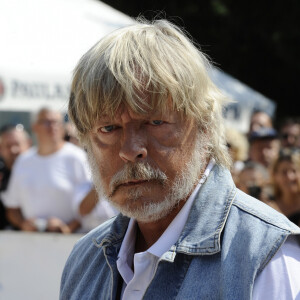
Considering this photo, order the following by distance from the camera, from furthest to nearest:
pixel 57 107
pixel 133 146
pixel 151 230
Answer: pixel 57 107, pixel 151 230, pixel 133 146

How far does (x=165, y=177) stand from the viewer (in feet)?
5.81

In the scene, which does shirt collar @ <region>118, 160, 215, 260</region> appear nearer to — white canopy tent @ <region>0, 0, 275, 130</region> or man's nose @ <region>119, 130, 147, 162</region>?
man's nose @ <region>119, 130, 147, 162</region>

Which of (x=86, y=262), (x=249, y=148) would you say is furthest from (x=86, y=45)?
(x=86, y=262)

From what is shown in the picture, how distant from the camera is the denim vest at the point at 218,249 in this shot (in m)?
1.55

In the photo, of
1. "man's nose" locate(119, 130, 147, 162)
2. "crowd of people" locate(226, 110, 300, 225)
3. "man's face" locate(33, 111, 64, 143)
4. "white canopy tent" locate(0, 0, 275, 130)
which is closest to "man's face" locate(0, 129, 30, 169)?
"white canopy tent" locate(0, 0, 275, 130)

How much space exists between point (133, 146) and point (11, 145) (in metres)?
4.82

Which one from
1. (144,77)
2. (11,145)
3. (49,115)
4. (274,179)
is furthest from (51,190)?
(144,77)

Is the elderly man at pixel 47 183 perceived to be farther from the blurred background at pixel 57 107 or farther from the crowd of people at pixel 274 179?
the crowd of people at pixel 274 179

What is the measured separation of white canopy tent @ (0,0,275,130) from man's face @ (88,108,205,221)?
165 inches

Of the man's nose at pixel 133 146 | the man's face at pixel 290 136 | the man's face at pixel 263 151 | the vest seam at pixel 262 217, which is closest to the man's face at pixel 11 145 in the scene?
the man's face at pixel 263 151

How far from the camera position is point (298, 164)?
5312mm

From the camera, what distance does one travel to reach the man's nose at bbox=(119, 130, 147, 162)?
1729 mm

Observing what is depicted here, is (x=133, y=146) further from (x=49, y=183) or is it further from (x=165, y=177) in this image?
(x=49, y=183)

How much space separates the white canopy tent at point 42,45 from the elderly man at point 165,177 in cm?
413
